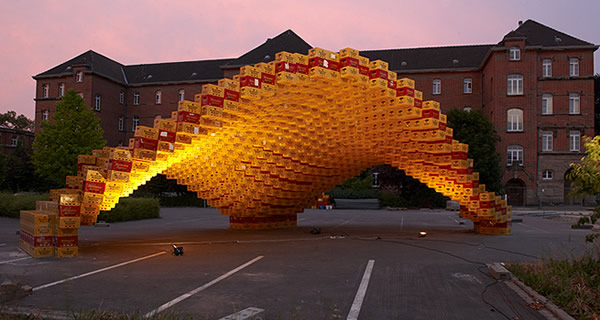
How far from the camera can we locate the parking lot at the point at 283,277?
7.14 metres

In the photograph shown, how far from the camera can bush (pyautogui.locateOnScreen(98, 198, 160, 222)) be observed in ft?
82.5

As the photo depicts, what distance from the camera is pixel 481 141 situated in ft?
148

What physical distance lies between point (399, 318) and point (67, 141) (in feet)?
146

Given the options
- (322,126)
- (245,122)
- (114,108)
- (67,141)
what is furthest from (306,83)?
(114,108)

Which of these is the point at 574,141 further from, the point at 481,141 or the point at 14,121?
the point at 14,121

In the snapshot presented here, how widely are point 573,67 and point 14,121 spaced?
101490 mm

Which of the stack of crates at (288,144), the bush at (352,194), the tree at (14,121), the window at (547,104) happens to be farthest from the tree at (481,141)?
the tree at (14,121)

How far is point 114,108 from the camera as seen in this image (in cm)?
6494

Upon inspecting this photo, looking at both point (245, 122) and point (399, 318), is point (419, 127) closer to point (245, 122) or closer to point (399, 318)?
point (245, 122)

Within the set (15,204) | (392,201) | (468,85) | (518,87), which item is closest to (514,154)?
(518,87)

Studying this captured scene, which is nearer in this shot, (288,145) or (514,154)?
(288,145)

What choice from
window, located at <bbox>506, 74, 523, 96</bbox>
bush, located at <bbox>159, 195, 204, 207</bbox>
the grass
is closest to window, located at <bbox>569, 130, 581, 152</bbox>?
window, located at <bbox>506, 74, 523, 96</bbox>

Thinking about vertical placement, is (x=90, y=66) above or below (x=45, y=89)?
above

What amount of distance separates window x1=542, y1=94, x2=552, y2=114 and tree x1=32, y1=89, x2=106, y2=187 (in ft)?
156
